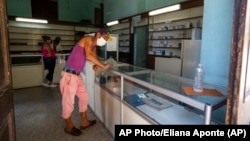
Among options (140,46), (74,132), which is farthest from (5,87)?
(140,46)

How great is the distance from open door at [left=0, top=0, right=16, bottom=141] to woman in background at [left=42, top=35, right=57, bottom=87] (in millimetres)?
3654

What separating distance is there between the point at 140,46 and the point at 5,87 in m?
6.48

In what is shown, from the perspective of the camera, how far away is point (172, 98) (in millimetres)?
1754

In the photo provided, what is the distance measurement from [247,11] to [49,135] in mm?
2450

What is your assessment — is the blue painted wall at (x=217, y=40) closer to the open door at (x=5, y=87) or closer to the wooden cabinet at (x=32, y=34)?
the open door at (x=5, y=87)

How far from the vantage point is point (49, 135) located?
7.39 feet

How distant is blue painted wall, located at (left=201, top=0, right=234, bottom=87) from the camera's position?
1470 millimetres

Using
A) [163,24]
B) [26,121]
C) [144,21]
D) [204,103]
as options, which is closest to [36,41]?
[144,21]

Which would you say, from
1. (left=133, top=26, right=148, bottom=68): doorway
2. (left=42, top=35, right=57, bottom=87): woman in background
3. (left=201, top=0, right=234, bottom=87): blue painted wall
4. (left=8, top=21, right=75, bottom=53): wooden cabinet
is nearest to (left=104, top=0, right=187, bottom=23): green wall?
(left=133, top=26, right=148, bottom=68): doorway

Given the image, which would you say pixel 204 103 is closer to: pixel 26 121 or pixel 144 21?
pixel 26 121

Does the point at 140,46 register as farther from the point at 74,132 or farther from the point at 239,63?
the point at 239,63

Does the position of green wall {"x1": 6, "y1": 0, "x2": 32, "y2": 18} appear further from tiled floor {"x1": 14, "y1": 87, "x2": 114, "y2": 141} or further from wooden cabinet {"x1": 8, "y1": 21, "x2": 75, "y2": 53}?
tiled floor {"x1": 14, "y1": 87, "x2": 114, "y2": 141}

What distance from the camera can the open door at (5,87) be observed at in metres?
1.24

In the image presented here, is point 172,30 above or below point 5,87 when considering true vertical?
above
